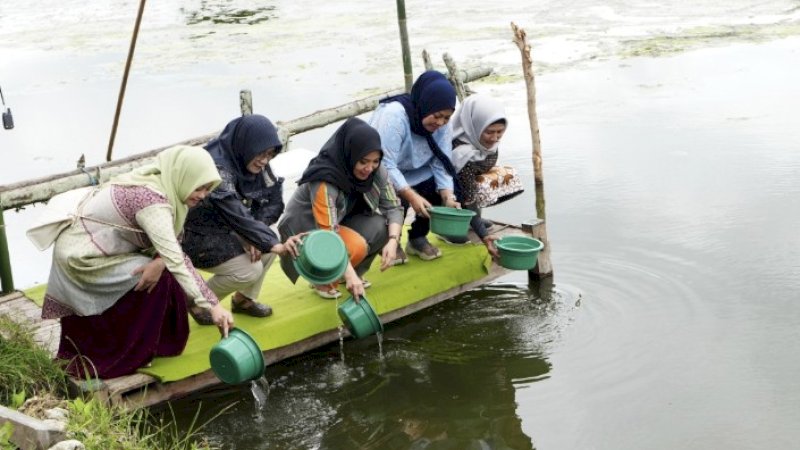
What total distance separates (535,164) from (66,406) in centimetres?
304

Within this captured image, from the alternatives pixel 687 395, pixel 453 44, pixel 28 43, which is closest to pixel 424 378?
pixel 687 395

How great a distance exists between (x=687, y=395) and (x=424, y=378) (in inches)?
49.2

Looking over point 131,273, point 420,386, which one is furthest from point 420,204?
point 131,273

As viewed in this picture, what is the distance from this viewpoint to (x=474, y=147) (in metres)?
5.47

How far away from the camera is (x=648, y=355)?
16.2 ft

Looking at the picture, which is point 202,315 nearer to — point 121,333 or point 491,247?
point 121,333

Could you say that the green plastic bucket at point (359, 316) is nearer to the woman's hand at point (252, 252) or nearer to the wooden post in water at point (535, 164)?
the woman's hand at point (252, 252)

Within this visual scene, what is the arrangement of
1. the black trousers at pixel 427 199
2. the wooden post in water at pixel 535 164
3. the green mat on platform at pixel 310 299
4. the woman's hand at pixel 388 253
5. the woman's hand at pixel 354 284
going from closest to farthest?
1. the green mat on platform at pixel 310 299
2. the woman's hand at pixel 354 284
3. the woman's hand at pixel 388 253
4. the black trousers at pixel 427 199
5. the wooden post in water at pixel 535 164

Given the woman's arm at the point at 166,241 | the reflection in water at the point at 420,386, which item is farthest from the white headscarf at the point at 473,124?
the woman's arm at the point at 166,241

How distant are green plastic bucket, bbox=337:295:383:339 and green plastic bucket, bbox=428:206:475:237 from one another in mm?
674

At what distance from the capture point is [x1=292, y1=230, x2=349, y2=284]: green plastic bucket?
4418 mm

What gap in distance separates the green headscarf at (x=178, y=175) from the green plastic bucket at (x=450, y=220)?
1.36 metres

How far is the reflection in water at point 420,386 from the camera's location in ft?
14.3

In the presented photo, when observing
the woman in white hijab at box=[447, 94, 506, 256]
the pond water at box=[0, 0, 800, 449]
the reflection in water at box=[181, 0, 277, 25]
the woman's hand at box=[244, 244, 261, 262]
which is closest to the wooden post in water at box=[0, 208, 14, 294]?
the pond water at box=[0, 0, 800, 449]
